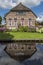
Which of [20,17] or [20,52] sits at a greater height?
[20,17]

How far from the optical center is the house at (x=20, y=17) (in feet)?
185

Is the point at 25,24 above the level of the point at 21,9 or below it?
below

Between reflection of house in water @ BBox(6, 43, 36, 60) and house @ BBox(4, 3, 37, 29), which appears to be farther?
house @ BBox(4, 3, 37, 29)

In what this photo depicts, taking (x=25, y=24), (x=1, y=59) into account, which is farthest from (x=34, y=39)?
(x=25, y=24)

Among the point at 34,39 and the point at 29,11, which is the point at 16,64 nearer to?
the point at 34,39

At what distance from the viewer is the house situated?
185 ft

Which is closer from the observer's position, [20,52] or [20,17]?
[20,52]

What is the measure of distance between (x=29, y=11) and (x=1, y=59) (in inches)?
1557

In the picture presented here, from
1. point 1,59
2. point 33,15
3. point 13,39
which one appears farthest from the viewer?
point 33,15

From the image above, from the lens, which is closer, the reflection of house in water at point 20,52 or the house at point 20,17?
the reflection of house in water at point 20,52

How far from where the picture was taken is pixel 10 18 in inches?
2249

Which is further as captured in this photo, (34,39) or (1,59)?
(34,39)

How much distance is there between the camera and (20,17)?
57031mm

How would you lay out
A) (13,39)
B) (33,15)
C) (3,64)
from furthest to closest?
(33,15) < (13,39) < (3,64)
